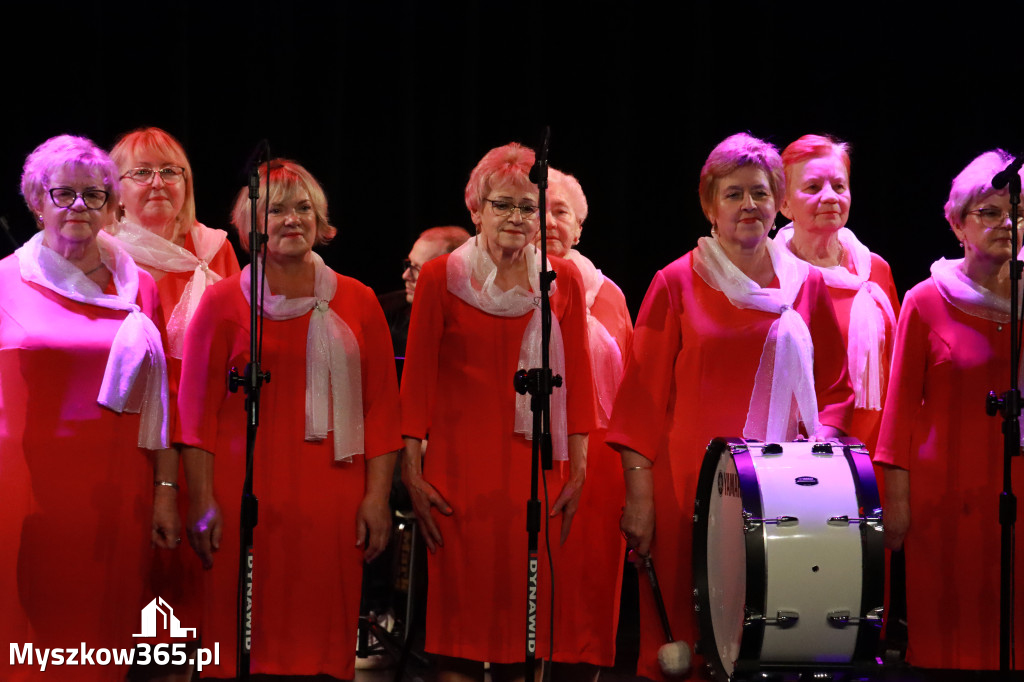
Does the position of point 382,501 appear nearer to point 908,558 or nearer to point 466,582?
point 466,582

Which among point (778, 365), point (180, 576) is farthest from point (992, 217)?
point (180, 576)

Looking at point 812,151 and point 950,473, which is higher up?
point 812,151

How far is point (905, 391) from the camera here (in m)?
3.89

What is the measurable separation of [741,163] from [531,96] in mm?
2293

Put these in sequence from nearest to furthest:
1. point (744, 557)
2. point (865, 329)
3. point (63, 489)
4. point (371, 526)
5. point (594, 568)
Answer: point (744, 557), point (63, 489), point (371, 526), point (594, 568), point (865, 329)

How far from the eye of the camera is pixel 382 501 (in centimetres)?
366

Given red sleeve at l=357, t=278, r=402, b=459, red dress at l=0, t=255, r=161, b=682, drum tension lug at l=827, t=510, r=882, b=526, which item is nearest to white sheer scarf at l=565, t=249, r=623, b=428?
red sleeve at l=357, t=278, r=402, b=459

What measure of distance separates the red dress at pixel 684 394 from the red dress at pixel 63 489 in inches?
62.7

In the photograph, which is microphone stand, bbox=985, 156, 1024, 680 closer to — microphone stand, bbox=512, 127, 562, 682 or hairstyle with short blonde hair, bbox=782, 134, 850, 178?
hairstyle with short blonde hair, bbox=782, 134, 850, 178

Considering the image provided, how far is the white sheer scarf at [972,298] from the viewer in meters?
3.87

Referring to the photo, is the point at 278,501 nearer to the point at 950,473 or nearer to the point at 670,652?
the point at 670,652

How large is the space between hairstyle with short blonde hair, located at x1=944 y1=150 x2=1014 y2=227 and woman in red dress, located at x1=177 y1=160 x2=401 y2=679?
2.12m

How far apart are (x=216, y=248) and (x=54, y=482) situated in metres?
1.27

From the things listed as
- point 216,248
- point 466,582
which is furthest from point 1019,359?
point 216,248
